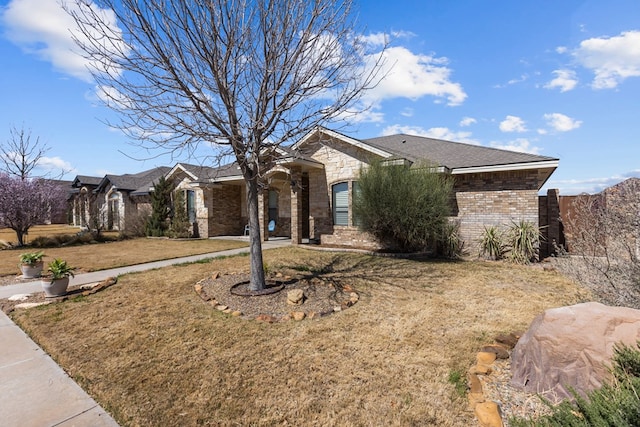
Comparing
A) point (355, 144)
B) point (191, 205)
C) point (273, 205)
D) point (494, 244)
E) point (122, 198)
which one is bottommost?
point (494, 244)

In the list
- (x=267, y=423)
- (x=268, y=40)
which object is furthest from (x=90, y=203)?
(x=267, y=423)

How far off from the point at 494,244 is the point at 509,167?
254cm

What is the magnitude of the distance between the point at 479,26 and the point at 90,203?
20.1 metres

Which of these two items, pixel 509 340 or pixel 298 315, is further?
pixel 298 315

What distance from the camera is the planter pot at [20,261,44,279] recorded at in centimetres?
770

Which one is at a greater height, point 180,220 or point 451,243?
point 180,220

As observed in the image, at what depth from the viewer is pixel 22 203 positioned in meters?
14.1

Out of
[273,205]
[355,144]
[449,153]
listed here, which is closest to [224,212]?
[273,205]

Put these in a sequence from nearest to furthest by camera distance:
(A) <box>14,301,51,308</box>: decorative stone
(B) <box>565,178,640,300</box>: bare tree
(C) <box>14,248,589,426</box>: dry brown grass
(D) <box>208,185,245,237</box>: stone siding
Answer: (C) <box>14,248,589,426</box>: dry brown grass, (B) <box>565,178,640,300</box>: bare tree, (A) <box>14,301,51,308</box>: decorative stone, (D) <box>208,185,245,237</box>: stone siding

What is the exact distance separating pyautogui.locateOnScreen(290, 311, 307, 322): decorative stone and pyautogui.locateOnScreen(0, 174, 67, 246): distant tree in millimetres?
16640

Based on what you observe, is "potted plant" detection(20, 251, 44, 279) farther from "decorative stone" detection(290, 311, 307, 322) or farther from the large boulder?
the large boulder

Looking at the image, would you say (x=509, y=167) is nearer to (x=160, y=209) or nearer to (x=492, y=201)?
(x=492, y=201)

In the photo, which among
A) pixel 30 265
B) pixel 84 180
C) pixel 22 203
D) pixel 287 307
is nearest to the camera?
pixel 287 307

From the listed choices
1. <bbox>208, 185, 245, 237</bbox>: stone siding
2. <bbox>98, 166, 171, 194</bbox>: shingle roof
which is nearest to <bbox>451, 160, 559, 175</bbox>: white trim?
<bbox>208, 185, 245, 237</bbox>: stone siding
